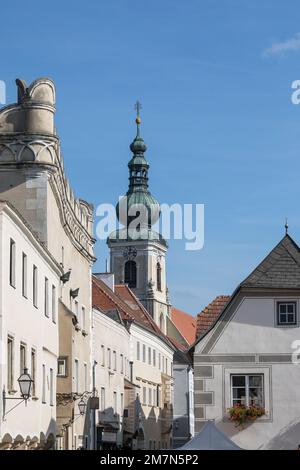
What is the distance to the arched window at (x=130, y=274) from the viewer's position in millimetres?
142750

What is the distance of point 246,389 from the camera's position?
38.8 meters

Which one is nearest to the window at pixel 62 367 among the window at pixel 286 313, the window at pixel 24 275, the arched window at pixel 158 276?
the window at pixel 286 313

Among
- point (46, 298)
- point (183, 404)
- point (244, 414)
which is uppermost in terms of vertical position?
point (46, 298)

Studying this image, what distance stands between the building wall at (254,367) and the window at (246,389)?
17cm

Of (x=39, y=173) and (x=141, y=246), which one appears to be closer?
(x=39, y=173)

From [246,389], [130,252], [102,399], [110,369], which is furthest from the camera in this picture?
[130,252]

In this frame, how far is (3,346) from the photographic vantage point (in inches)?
1095

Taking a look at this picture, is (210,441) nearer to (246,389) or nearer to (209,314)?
(246,389)

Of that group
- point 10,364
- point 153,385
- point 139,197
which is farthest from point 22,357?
point 139,197

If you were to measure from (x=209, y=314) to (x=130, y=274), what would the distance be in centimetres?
10021

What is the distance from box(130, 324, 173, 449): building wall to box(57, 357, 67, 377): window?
33346mm

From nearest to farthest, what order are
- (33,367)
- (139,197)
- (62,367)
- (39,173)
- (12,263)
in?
(12,263) < (33,367) < (39,173) < (62,367) < (139,197)

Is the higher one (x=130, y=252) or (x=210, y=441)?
(x=130, y=252)
